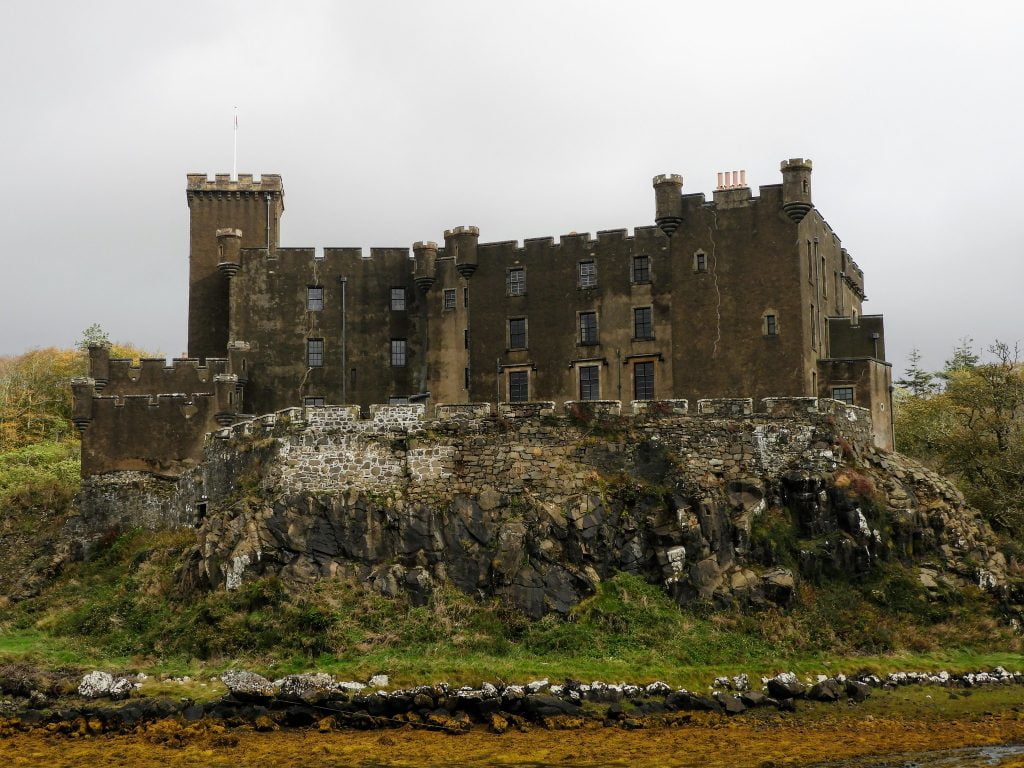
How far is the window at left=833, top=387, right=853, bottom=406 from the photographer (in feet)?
153

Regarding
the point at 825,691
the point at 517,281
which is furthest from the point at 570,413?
the point at 825,691

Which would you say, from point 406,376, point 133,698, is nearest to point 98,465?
point 406,376

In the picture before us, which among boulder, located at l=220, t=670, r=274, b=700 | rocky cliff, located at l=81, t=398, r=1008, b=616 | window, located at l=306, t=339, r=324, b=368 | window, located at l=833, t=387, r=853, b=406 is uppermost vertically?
window, located at l=306, t=339, r=324, b=368

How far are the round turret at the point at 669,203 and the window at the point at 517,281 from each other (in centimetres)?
592

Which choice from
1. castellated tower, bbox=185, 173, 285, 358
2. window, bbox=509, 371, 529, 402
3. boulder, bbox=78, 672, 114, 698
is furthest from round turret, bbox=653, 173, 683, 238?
boulder, bbox=78, 672, 114, 698

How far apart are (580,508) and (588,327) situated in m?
11.1

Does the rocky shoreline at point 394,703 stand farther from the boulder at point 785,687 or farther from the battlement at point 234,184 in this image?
the battlement at point 234,184

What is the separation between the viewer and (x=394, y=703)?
32.6 meters

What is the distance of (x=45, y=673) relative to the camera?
3503cm

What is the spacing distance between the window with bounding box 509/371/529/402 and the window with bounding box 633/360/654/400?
4.40 metres

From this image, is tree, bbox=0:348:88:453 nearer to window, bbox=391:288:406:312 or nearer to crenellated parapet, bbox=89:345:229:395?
crenellated parapet, bbox=89:345:229:395

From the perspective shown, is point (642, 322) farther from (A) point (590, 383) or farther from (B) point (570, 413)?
(B) point (570, 413)

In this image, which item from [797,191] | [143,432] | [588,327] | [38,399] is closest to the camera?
[797,191]

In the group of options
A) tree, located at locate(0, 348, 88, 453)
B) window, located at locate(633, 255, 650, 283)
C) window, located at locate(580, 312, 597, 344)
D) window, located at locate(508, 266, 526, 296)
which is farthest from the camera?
tree, located at locate(0, 348, 88, 453)
